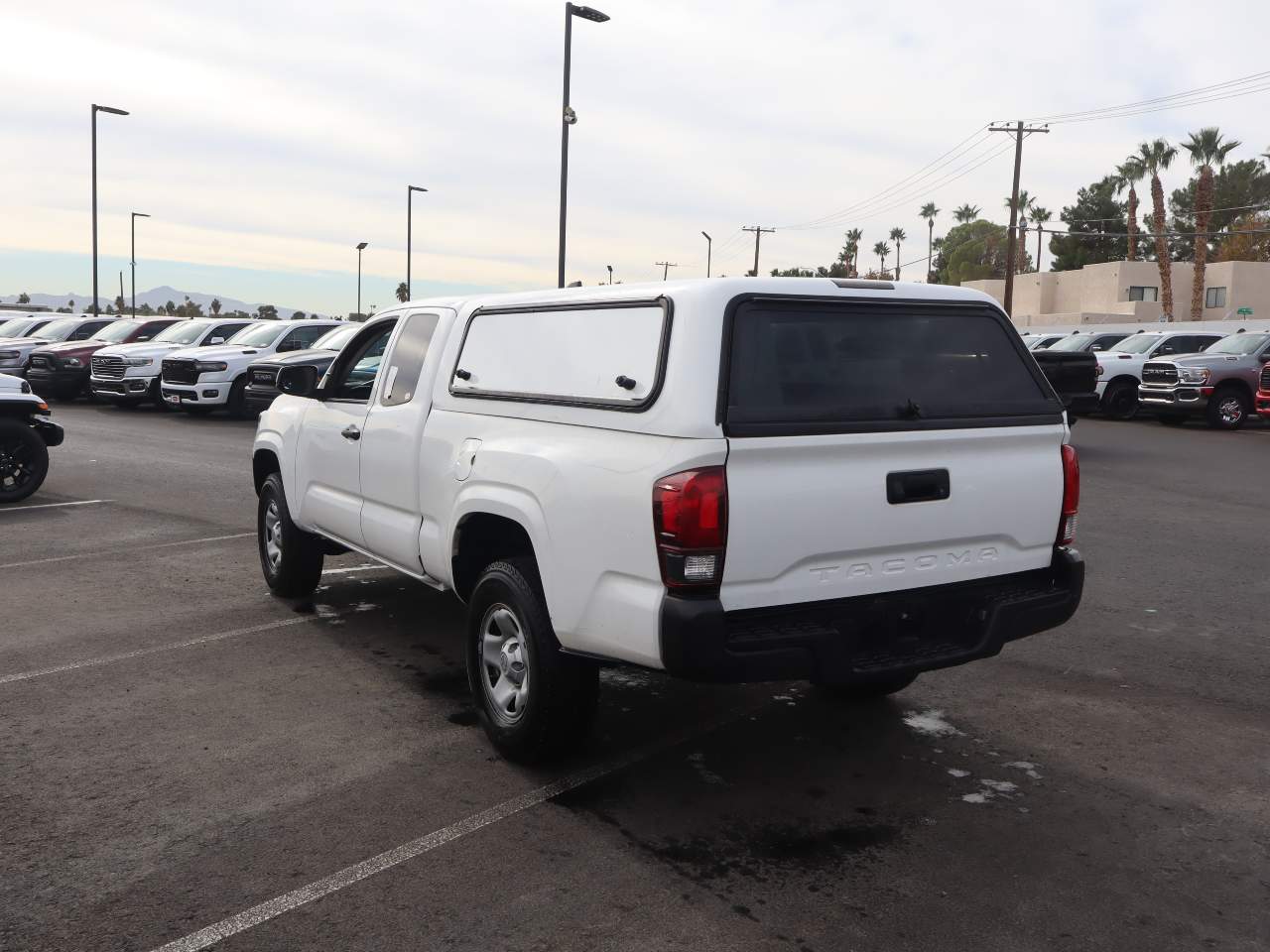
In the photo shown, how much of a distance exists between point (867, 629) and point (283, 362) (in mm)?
15863

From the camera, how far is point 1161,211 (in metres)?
60.2

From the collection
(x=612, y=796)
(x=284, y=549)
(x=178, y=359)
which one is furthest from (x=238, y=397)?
(x=612, y=796)

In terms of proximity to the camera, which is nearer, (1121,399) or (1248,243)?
(1121,399)

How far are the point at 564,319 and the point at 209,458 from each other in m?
11.7

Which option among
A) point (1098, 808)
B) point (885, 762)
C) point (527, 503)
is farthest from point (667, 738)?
point (1098, 808)

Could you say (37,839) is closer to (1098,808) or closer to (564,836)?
(564,836)

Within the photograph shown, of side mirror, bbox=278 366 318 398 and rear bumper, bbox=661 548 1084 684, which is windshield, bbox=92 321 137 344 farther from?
rear bumper, bbox=661 548 1084 684

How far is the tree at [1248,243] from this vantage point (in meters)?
68.3

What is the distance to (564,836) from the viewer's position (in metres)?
4.04

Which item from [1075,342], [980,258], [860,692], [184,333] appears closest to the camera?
[860,692]

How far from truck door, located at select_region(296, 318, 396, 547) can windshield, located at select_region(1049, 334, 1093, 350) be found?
22856mm

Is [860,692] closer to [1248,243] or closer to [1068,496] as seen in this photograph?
[1068,496]

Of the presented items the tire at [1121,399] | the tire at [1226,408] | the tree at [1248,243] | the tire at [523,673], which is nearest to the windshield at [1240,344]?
the tire at [1226,408]

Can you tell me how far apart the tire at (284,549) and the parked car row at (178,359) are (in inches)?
373
